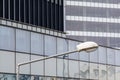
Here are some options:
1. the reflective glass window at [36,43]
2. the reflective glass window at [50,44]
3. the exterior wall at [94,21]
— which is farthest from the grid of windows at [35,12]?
the exterior wall at [94,21]

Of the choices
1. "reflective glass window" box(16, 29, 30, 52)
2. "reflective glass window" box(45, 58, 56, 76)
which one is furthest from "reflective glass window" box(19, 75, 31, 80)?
"reflective glass window" box(45, 58, 56, 76)

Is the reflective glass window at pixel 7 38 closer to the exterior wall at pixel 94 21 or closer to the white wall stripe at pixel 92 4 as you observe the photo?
the exterior wall at pixel 94 21

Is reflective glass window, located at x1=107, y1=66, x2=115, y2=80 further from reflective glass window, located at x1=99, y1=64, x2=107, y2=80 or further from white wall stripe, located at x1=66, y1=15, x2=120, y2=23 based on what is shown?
white wall stripe, located at x1=66, y1=15, x2=120, y2=23

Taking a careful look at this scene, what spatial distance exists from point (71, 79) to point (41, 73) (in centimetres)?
449

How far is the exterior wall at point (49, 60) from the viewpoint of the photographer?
35875 mm

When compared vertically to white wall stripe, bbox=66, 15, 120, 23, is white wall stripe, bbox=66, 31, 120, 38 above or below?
below

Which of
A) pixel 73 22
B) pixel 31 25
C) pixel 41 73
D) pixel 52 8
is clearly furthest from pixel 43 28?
pixel 73 22

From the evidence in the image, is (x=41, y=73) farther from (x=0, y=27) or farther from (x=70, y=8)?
(x=70, y=8)

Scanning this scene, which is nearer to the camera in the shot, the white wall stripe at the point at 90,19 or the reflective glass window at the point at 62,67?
A: the reflective glass window at the point at 62,67

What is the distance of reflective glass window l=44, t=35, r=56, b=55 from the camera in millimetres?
40875

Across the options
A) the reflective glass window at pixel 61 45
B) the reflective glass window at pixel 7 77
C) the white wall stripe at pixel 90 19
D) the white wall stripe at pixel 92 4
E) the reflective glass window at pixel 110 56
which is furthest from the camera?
the white wall stripe at pixel 92 4

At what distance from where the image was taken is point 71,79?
4322 cm

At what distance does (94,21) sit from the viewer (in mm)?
106562

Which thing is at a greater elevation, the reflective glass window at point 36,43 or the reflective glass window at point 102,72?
the reflective glass window at point 36,43
